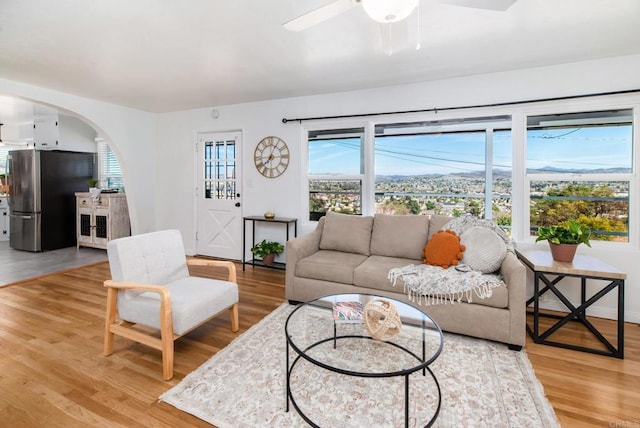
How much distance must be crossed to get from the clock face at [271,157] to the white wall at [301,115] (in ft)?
0.29

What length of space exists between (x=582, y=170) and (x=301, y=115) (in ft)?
10.7

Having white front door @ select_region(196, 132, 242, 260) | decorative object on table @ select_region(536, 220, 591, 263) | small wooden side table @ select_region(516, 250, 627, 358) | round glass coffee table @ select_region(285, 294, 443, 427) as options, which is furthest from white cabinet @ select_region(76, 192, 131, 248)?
decorative object on table @ select_region(536, 220, 591, 263)

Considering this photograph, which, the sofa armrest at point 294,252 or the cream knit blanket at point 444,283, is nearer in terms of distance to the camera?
the cream knit blanket at point 444,283

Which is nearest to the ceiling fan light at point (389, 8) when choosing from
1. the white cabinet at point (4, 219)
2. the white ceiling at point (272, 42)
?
the white ceiling at point (272, 42)

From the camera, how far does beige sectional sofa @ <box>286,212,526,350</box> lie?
229 centimetres

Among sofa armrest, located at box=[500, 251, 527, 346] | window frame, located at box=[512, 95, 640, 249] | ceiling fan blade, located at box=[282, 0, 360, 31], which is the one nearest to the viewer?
ceiling fan blade, located at box=[282, 0, 360, 31]

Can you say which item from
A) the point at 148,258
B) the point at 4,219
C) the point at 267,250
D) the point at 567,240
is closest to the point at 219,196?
the point at 267,250

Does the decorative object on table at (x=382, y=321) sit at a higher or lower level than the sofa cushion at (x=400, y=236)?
A: lower

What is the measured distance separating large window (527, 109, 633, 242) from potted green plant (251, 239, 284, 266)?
3.10 m

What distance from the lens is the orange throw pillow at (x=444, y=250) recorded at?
2.71m

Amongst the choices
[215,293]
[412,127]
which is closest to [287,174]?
[412,127]

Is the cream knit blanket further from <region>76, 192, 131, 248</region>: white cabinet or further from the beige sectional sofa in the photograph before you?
<region>76, 192, 131, 248</region>: white cabinet

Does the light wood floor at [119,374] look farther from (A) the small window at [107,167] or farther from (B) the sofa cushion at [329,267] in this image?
(A) the small window at [107,167]

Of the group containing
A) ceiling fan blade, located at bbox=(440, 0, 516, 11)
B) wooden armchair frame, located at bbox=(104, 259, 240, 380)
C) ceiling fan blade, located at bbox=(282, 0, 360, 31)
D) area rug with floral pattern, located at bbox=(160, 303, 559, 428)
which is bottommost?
area rug with floral pattern, located at bbox=(160, 303, 559, 428)
